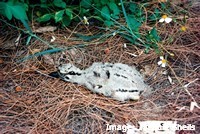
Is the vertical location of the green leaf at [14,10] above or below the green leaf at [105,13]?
above

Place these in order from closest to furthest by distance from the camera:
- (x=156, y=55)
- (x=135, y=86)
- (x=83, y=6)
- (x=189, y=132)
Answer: (x=189, y=132) → (x=135, y=86) → (x=156, y=55) → (x=83, y=6)

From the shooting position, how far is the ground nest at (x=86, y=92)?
1709 millimetres

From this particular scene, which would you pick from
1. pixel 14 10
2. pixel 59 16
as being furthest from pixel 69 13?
pixel 14 10

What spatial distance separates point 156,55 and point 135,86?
312mm

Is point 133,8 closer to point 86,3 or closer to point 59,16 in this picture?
point 86,3

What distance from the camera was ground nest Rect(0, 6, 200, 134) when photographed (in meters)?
1.71

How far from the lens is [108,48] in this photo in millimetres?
2131

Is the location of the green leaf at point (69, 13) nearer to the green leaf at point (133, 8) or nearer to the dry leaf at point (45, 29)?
the dry leaf at point (45, 29)

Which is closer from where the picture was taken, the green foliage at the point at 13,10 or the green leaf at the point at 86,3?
the green foliage at the point at 13,10

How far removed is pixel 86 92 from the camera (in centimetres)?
186

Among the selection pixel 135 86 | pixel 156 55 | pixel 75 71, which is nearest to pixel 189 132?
pixel 135 86

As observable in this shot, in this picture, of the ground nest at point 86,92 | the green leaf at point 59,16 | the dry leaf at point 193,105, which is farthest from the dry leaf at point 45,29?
the dry leaf at point 193,105

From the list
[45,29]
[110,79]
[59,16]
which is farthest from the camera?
[45,29]

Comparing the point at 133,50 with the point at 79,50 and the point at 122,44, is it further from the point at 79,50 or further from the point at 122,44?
the point at 79,50
